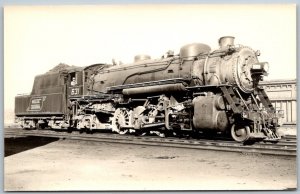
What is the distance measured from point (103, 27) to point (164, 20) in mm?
1378

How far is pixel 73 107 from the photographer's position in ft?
42.8

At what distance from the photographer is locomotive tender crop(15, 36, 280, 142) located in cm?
924

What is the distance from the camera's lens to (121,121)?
A: 1162cm

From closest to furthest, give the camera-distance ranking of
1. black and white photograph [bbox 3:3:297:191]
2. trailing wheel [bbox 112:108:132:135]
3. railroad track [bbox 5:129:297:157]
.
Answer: black and white photograph [bbox 3:3:297:191] < railroad track [bbox 5:129:297:157] < trailing wheel [bbox 112:108:132:135]

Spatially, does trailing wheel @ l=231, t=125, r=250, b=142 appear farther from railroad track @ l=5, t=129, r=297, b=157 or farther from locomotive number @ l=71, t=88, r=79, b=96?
locomotive number @ l=71, t=88, r=79, b=96

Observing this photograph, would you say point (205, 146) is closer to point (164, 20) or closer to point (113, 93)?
point (164, 20)

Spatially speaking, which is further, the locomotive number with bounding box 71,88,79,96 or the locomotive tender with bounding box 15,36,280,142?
the locomotive number with bounding box 71,88,79,96

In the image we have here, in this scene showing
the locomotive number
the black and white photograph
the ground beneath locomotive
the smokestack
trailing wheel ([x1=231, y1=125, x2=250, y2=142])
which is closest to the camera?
the ground beneath locomotive

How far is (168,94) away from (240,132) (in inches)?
85.5

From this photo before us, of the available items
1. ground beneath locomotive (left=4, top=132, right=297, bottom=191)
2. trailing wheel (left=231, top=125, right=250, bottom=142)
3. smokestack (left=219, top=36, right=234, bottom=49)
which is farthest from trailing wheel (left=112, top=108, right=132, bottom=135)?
smokestack (left=219, top=36, right=234, bottom=49)

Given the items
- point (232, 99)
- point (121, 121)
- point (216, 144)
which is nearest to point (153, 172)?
point (216, 144)

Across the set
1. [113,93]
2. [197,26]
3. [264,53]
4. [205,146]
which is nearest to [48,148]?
[113,93]

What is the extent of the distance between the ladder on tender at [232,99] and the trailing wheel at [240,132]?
0.50m

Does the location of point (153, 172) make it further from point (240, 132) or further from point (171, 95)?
point (171, 95)
